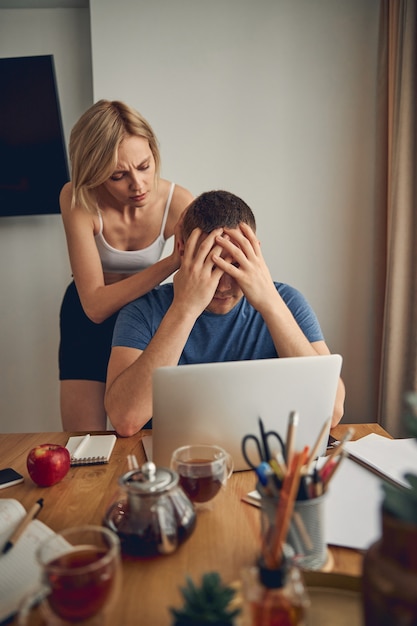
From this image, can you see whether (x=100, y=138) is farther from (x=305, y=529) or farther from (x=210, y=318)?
(x=305, y=529)

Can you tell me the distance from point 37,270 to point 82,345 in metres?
0.94

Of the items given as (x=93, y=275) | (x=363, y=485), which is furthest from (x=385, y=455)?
(x=93, y=275)

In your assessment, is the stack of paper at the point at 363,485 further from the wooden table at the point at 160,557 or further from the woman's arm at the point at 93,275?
the woman's arm at the point at 93,275

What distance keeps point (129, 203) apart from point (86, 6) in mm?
1355

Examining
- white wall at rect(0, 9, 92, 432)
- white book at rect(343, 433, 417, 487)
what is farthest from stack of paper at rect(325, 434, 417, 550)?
white wall at rect(0, 9, 92, 432)

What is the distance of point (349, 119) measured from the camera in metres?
2.55

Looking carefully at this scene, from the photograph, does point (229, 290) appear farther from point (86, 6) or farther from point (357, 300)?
point (86, 6)

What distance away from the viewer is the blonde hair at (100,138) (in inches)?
66.5

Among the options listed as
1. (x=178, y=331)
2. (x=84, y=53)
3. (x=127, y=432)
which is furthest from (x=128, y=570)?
(x=84, y=53)

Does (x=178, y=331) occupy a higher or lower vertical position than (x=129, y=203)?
lower

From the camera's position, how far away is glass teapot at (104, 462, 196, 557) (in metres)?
0.70

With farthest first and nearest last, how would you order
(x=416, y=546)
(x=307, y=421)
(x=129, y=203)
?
(x=129, y=203) → (x=307, y=421) → (x=416, y=546)

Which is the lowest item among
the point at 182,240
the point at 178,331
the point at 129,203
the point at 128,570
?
the point at 128,570

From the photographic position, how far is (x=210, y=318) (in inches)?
58.1
